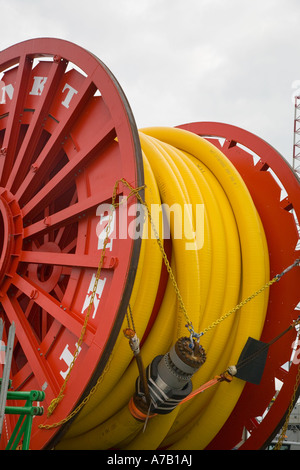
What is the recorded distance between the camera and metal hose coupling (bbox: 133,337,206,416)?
466 cm

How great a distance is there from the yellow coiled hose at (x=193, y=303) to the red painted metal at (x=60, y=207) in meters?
0.37

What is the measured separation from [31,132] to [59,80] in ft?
2.41

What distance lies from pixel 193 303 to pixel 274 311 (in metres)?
1.52

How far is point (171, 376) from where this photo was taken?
4.80 m

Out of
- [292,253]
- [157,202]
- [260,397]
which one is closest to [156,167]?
[157,202]

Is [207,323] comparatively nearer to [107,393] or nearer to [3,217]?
[107,393]

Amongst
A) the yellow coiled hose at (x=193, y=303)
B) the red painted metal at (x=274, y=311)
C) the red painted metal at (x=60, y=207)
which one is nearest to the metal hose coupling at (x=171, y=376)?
the yellow coiled hose at (x=193, y=303)

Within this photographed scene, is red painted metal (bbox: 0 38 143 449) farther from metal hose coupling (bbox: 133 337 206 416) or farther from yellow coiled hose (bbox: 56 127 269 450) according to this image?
metal hose coupling (bbox: 133 337 206 416)

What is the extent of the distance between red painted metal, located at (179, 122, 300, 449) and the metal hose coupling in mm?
1668

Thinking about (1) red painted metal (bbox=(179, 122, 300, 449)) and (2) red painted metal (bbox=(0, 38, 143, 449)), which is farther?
(1) red painted metal (bbox=(179, 122, 300, 449))

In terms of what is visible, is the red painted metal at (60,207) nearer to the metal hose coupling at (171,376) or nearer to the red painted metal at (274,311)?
the metal hose coupling at (171,376)

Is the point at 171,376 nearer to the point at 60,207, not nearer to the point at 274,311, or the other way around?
the point at 274,311

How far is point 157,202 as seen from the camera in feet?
17.7

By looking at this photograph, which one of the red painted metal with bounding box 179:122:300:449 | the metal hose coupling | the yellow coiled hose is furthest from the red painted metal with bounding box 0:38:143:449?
the red painted metal with bounding box 179:122:300:449
